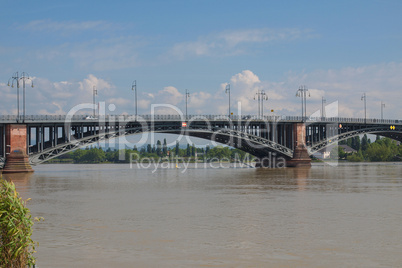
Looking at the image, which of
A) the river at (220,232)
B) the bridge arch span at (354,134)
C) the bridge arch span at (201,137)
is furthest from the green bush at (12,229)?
the bridge arch span at (354,134)

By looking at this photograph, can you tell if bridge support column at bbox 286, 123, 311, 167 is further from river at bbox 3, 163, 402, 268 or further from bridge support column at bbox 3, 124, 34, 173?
river at bbox 3, 163, 402, 268

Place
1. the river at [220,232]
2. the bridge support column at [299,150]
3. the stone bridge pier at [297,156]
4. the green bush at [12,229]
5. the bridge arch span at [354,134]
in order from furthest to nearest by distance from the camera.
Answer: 1. the bridge arch span at [354,134]
2. the stone bridge pier at [297,156]
3. the bridge support column at [299,150]
4. the river at [220,232]
5. the green bush at [12,229]

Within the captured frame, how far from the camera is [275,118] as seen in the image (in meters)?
103

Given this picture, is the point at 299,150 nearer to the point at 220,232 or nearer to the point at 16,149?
the point at 16,149

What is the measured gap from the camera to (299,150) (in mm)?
102688

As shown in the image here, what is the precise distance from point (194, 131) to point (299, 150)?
2359 cm

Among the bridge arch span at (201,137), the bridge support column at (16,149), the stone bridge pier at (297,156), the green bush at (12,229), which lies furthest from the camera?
the stone bridge pier at (297,156)

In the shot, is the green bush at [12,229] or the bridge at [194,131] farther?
the bridge at [194,131]

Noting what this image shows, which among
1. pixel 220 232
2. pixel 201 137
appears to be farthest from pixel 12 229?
pixel 201 137

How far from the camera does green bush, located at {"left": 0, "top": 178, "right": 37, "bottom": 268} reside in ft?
35.1

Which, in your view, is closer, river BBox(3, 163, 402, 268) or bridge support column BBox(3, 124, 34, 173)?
river BBox(3, 163, 402, 268)

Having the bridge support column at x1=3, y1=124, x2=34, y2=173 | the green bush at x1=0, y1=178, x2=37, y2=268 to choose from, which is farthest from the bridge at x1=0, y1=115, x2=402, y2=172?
the green bush at x1=0, y1=178, x2=37, y2=268

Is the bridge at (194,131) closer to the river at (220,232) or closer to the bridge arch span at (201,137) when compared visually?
the bridge arch span at (201,137)

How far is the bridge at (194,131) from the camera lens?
3014 inches
